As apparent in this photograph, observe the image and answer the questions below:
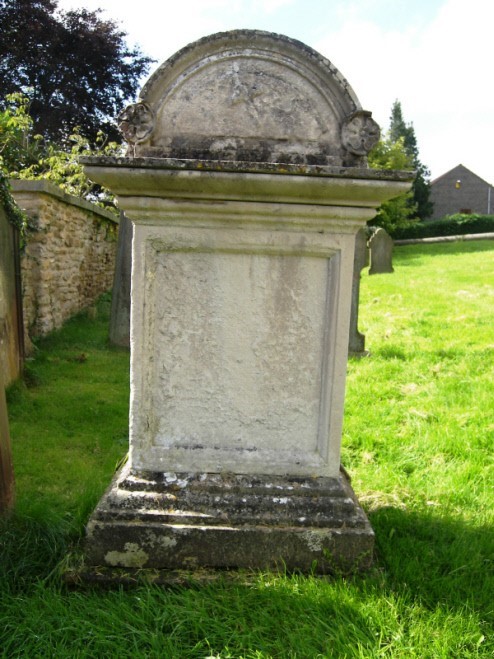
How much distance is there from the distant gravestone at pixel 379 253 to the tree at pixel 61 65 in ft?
33.5

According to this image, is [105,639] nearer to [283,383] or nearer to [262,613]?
[262,613]

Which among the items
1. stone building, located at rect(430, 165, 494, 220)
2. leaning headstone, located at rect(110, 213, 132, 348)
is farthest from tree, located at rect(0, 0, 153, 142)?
stone building, located at rect(430, 165, 494, 220)

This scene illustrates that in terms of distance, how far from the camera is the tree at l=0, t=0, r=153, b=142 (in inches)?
704

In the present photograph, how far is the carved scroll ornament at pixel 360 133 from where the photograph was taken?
205cm

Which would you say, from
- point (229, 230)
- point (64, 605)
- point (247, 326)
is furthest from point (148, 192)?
point (64, 605)

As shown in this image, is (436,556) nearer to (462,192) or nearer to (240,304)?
(240,304)

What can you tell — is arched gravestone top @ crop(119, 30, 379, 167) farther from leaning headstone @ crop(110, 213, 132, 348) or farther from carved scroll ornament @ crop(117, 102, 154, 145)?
leaning headstone @ crop(110, 213, 132, 348)

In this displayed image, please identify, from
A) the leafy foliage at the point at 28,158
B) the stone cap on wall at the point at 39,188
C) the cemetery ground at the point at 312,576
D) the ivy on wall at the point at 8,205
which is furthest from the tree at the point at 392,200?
the ivy on wall at the point at 8,205

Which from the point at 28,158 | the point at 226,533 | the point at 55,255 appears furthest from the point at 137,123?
the point at 28,158

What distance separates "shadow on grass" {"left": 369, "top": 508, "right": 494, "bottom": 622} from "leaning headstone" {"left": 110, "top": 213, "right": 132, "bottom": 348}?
4655 millimetres

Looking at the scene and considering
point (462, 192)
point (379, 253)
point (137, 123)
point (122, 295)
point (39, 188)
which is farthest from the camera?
point (462, 192)

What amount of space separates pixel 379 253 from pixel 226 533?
12265 millimetres

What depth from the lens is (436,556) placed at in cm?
231

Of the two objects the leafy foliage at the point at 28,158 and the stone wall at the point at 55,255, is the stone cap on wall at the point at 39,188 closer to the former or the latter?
the stone wall at the point at 55,255
